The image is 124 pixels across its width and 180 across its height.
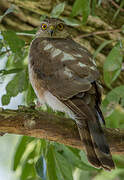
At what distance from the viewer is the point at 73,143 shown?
2.64 meters

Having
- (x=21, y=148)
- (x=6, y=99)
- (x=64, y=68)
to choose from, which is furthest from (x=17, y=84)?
(x=64, y=68)

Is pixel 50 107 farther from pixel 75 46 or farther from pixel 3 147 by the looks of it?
pixel 3 147

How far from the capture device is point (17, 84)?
323 cm

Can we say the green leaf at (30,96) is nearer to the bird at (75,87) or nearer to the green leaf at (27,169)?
the bird at (75,87)

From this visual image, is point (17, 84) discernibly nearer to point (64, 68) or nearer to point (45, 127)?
point (64, 68)

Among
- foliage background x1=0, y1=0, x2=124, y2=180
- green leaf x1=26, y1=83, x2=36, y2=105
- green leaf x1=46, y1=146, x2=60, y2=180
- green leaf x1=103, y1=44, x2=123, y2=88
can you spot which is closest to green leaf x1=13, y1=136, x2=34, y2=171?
foliage background x1=0, y1=0, x2=124, y2=180

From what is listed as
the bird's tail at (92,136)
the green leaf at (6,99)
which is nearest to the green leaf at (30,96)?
the green leaf at (6,99)

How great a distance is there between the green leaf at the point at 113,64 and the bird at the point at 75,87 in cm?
30

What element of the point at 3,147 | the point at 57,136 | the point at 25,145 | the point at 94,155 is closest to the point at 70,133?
the point at 57,136

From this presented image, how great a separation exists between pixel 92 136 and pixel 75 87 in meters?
0.36

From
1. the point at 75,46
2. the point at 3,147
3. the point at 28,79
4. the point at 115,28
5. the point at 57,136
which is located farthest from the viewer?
the point at 3,147

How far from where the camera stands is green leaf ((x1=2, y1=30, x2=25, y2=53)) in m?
3.07

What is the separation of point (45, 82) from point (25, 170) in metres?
0.99

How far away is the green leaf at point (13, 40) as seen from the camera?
3.07 meters
